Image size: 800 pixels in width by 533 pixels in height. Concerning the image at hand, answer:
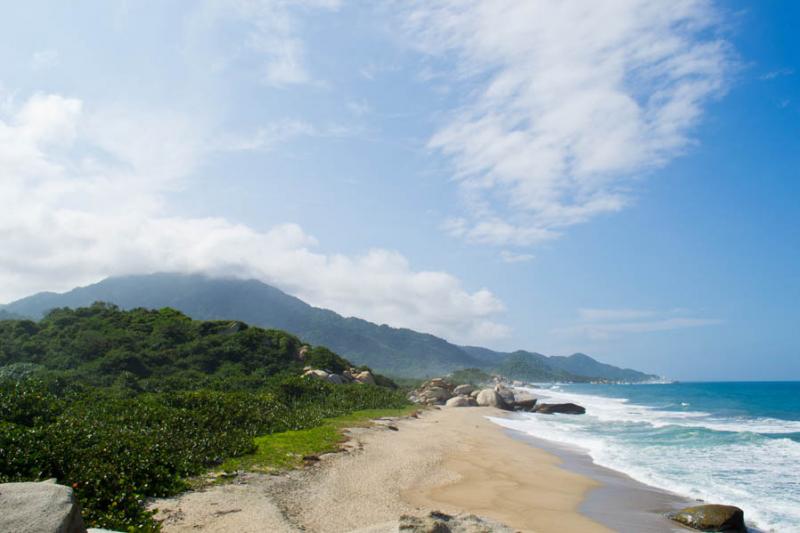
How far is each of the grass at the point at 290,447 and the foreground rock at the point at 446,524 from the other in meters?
8.11

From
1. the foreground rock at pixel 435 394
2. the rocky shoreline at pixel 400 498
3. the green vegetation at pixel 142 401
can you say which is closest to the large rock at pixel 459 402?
the foreground rock at pixel 435 394

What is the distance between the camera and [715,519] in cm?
1236

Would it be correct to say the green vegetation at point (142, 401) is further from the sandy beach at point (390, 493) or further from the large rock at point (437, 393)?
the large rock at point (437, 393)

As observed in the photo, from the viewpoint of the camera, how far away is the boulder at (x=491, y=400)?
178ft

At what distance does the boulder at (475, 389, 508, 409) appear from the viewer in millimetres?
54250

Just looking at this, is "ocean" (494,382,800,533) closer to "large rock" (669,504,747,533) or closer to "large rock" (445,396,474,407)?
"large rock" (669,504,747,533)

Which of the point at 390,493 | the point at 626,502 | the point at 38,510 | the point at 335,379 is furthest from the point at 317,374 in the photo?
the point at 38,510

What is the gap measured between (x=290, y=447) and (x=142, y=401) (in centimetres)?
737

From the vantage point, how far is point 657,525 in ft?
41.7

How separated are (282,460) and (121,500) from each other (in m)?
6.25

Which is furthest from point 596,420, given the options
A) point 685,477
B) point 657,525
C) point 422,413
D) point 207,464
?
point 207,464

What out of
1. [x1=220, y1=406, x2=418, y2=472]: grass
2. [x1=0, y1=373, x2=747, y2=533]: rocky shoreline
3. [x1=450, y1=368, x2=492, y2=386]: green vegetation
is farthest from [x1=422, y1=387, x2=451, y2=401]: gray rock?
[x1=450, y1=368, x2=492, y2=386]: green vegetation

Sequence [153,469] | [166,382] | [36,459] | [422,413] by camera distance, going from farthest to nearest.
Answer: [422,413], [166,382], [153,469], [36,459]

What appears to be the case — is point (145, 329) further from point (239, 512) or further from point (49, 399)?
point (239, 512)
